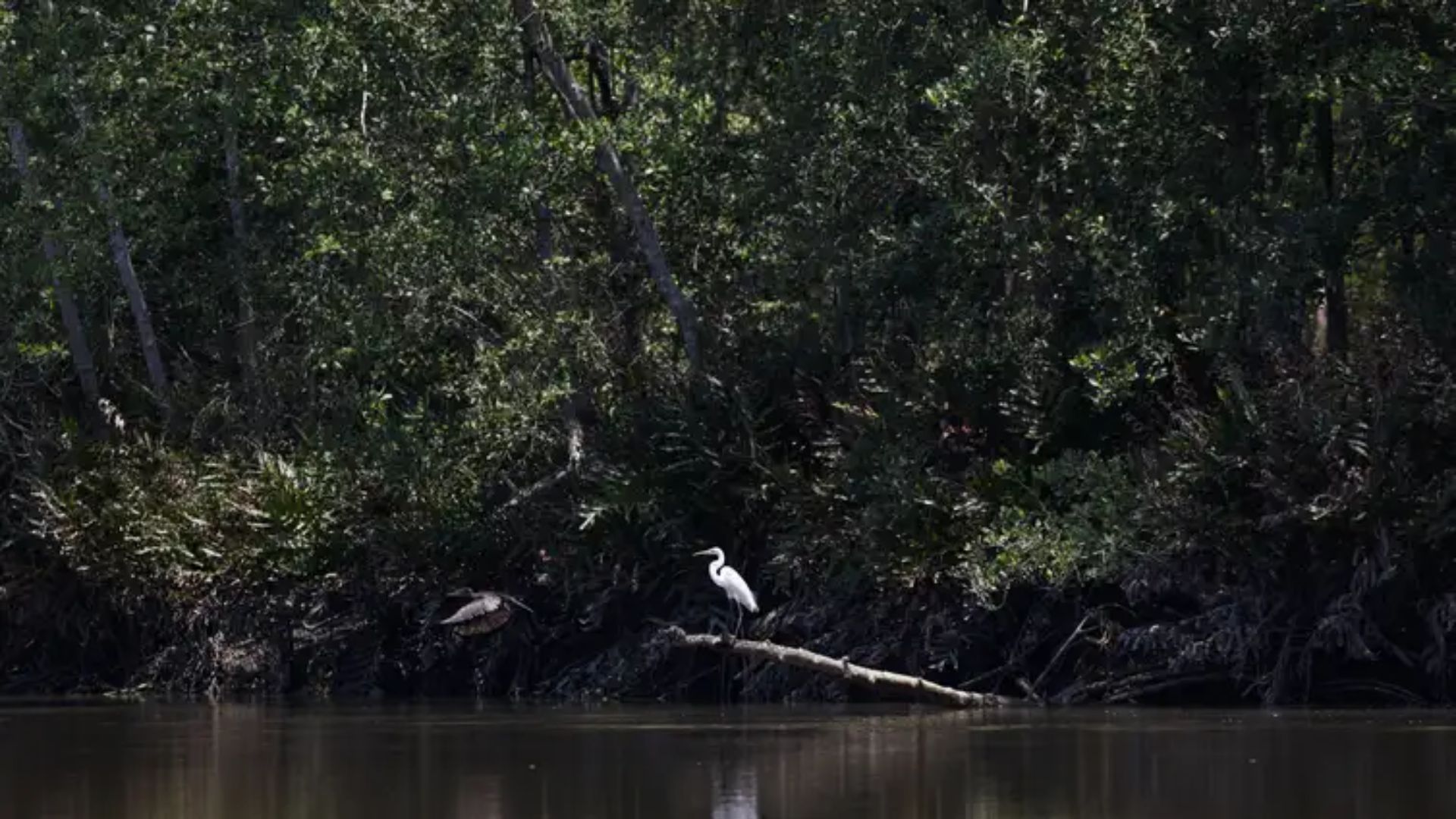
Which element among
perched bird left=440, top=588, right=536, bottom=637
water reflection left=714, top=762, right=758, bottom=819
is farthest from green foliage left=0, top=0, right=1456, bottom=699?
water reflection left=714, top=762, right=758, bottom=819

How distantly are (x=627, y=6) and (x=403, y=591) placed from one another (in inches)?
263

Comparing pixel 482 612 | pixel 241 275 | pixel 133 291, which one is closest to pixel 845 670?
pixel 482 612

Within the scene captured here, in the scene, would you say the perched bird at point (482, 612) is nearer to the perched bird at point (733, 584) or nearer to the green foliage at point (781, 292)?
the green foliage at point (781, 292)

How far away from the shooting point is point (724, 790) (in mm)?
17250

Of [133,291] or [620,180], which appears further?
[133,291]

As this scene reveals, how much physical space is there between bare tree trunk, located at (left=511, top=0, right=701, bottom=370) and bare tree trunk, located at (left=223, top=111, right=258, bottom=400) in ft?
16.5

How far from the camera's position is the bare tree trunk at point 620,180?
2970cm

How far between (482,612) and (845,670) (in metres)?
5.86

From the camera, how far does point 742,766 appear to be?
1902 centimetres

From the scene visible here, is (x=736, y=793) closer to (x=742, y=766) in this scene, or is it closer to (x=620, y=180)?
(x=742, y=766)

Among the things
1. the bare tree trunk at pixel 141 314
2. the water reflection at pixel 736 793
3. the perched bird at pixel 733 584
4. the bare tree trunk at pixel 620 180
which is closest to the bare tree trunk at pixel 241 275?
the bare tree trunk at pixel 141 314

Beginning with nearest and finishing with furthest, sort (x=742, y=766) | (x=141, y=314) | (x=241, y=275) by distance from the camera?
(x=742, y=766) < (x=241, y=275) < (x=141, y=314)

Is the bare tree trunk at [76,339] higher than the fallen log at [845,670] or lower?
higher

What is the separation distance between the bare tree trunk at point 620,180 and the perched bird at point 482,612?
3170 mm
